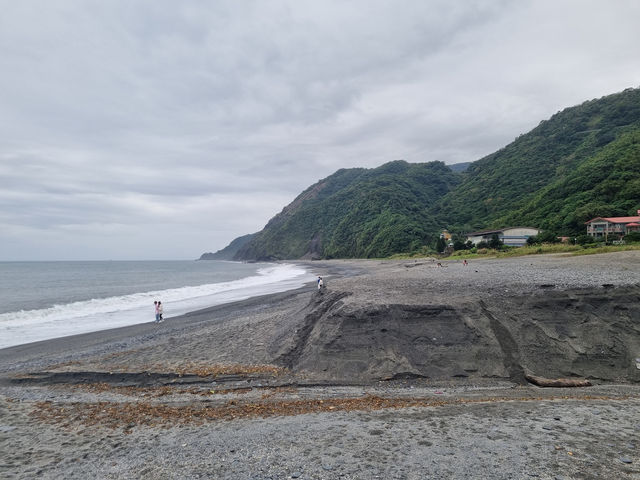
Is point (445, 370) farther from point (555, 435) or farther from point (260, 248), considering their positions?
point (260, 248)

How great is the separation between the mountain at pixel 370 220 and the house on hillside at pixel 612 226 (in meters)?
32.1

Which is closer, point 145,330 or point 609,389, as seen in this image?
point 609,389

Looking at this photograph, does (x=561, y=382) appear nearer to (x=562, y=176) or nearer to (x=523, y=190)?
(x=562, y=176)

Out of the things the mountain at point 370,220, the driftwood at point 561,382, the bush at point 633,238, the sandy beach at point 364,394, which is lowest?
the driftwood at point 561,382

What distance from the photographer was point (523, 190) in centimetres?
7275

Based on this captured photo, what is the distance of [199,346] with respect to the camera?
13.2 meters

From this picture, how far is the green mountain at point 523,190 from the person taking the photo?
4850 centimetres

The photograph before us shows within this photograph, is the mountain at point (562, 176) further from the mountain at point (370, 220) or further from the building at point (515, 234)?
the mountain at point (370, 220)

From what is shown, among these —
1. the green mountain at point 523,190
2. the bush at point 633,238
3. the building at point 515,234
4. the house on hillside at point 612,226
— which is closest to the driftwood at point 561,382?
the bush at point 633,238

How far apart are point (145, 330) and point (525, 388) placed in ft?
60.3

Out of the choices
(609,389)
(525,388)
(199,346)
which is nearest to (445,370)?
(525,388)

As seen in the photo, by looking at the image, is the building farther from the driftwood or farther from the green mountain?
the driftwood

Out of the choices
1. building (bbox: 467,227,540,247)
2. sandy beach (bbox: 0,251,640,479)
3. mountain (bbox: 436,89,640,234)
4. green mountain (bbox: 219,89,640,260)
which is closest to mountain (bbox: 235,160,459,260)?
green mountain (bbox: 219,89,640,260)

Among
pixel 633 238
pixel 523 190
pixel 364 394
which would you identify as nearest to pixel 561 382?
pixel 364 394
